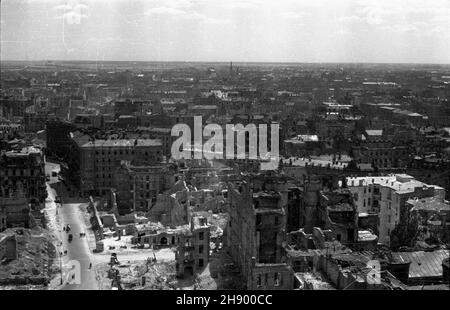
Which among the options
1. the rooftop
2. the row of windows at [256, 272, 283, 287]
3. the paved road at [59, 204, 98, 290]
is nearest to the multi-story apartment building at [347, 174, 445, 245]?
the row of windows at [256, 272, 283, 287]

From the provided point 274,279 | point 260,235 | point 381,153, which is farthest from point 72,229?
point 381,153

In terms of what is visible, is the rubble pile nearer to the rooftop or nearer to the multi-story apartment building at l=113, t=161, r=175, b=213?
the multi-story apartment building at l=113, t=161, r=175, b=213

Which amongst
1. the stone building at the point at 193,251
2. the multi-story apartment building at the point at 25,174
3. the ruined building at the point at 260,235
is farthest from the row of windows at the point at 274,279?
the multi-story apartment building at the point at 25,174

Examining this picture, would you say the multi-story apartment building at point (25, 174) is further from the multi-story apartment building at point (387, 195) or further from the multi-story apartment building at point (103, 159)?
the multi-story apartment building at point (387, 195)

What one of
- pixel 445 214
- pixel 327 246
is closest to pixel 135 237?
pixel 327 246

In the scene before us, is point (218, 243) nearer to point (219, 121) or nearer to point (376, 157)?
point (376, 157)
